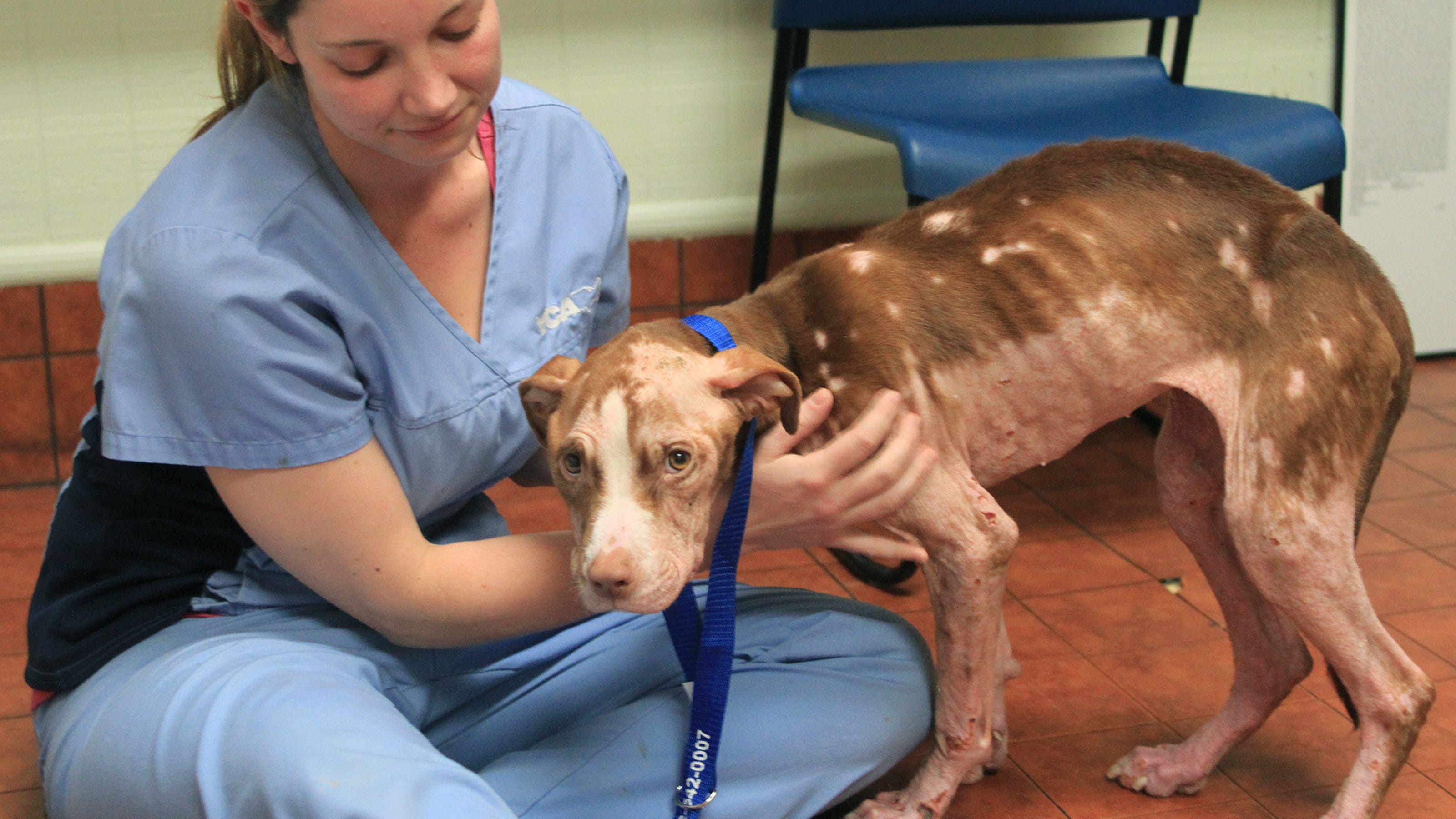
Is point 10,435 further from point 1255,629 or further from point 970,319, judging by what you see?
point 1255,629

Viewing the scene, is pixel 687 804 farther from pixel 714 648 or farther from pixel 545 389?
pixel 545 389

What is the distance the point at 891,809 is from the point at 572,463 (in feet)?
2.54

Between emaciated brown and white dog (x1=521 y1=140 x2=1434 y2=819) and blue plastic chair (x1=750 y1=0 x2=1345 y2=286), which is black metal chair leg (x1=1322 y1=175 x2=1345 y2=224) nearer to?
blue plastic chair (x1=750 y1=0 x2=1345 y2=286)

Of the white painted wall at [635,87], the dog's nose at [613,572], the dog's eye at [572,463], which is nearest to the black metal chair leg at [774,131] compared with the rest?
the white painted wall at [635,87]

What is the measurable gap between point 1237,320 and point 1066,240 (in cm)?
26

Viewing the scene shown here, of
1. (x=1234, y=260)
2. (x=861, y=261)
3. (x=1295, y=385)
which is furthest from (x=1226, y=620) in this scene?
(x=861, y=261)

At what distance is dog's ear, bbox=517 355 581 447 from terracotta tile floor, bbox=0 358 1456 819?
0.83 m

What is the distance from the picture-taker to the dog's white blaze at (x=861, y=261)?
185cm

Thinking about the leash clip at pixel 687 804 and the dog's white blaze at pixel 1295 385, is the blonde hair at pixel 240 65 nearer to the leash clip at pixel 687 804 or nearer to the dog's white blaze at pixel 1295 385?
the leash clip at pixel 687 804

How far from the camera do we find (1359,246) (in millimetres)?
1837

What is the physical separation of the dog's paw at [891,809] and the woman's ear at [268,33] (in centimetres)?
131

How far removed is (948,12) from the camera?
10.8 feet

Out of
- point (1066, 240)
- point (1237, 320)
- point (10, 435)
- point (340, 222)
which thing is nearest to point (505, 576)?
point (340, 222)

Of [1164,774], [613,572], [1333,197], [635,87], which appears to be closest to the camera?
[613,572]
